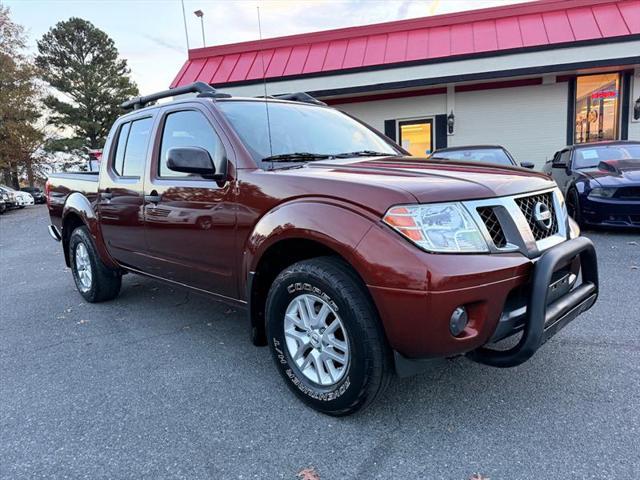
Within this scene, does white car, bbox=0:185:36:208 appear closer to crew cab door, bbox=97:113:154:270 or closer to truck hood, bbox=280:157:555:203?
crew cab door, bbox=97:113:154:270

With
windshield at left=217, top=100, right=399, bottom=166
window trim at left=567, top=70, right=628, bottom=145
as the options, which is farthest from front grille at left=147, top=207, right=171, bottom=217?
window trim at left=567, top=70, right=628, bottom=145

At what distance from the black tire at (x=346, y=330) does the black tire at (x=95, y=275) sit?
2.92 m

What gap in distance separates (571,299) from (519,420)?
2.33 feet

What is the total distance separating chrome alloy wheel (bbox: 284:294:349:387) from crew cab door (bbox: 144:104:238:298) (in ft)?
2.02

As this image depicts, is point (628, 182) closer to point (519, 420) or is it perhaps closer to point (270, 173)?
point (519, 420)

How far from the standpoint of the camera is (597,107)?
12.2m

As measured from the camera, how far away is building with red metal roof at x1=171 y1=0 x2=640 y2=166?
11148mm

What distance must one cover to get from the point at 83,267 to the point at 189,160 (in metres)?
2.97

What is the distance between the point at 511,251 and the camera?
2229 mm

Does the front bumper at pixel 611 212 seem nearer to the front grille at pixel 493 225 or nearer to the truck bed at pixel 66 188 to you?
the front grille at pixel 493 225

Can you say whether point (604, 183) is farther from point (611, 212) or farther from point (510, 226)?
point (510, 226)

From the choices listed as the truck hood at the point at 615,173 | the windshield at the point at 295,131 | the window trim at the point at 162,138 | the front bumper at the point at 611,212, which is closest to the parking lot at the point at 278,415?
the window trim at the point at 162,138

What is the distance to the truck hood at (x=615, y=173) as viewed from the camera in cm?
670

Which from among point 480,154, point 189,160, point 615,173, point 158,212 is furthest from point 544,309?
point 480,154
